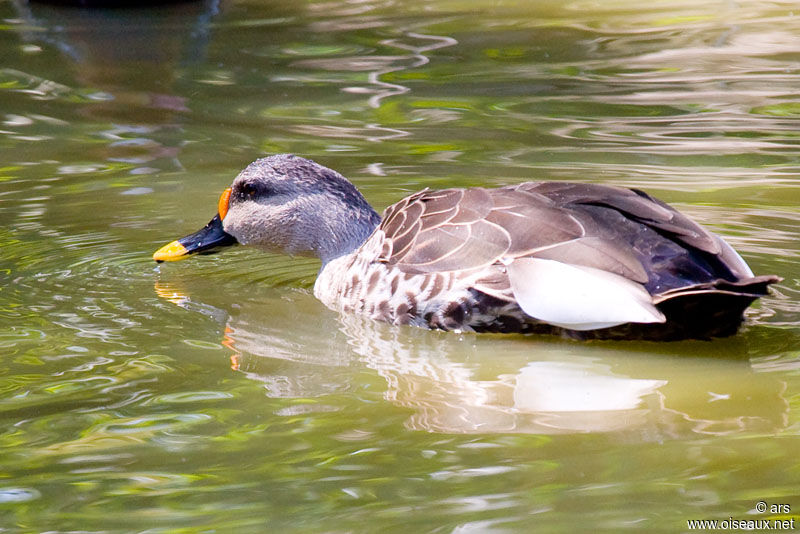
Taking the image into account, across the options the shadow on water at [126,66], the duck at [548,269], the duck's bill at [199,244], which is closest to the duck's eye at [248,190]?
the duck's bill at [199,244]

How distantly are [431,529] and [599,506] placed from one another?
48 cm

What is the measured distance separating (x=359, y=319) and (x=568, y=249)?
3.82 feet

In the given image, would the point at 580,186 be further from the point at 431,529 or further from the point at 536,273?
the point at 431,529

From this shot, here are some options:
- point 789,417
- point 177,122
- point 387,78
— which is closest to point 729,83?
point 387,78

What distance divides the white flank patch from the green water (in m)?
0.18

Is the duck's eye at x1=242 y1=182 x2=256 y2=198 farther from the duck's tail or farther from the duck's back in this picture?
the duck's tail

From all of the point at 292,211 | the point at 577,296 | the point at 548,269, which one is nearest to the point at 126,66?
the point at 292,211

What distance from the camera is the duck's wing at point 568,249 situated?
514cm

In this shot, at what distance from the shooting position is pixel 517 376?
5078 millimetres

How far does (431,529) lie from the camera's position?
143 inches

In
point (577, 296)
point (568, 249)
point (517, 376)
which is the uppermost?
point (568, 249)

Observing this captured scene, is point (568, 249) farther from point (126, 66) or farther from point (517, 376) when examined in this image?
point (126, 66)

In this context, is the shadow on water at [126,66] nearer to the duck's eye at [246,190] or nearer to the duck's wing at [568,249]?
the duck's eye at [246,190]

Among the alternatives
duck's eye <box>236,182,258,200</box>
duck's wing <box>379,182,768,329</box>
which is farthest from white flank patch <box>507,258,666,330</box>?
duck's eye <box>236,182,258,200</box>
